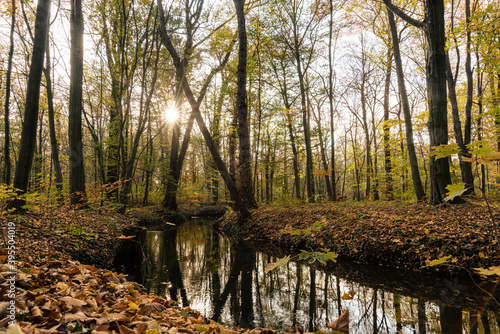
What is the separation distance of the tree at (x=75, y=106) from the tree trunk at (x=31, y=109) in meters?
2.69

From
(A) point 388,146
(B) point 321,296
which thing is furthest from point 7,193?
(A) point 388,146

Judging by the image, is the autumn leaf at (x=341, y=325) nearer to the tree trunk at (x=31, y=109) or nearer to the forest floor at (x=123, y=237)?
the forest floor at (x=123, y=237)

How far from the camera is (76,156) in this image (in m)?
7.91

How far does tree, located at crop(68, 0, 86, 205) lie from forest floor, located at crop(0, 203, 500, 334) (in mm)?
942

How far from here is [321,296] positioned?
4082 mm

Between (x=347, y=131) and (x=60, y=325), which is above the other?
(x=347, y=131)

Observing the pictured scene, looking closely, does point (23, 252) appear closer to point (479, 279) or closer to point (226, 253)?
point (226, 253)

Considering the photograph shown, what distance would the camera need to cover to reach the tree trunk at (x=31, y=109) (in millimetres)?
5242

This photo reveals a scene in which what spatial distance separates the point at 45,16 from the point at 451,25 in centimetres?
1544

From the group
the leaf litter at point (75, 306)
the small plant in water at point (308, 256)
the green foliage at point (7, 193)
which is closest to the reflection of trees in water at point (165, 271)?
the leaf litter at point (75, 306)

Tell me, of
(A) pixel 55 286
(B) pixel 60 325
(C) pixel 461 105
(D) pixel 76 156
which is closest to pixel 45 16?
(D) pixel 76 156

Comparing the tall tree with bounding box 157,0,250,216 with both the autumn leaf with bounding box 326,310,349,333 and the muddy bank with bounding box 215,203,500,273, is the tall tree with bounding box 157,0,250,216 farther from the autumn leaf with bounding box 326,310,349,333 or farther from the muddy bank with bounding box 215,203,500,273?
the autumn leaf with bounding box 326,310,349,333

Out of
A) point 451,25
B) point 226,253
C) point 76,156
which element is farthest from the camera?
point 451,25

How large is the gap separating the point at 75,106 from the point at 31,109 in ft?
9.88
